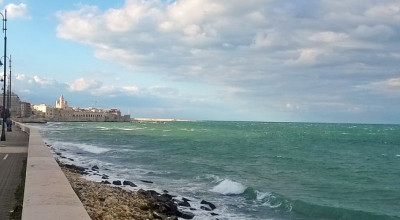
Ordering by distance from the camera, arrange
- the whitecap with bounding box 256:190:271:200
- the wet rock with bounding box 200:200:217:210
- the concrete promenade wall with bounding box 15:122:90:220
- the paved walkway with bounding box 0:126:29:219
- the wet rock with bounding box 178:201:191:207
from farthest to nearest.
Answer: the whitecap with bounding box 256:190:271:200
the wet rock with bounding box 200:200:217:210
the wet rock with bounding box 178:201:191:207
the paved walkway with bounding box 0:126:29:219
the concrete promenade wall with bounding box 15:122:90:220

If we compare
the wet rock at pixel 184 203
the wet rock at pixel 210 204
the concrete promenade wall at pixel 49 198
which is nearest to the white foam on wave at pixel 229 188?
the wet rock at pixel 210 204

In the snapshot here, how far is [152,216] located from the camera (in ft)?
36.6

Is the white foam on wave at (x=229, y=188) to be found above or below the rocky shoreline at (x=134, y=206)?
below

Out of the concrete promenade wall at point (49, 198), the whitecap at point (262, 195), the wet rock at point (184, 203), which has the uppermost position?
the concrete promenade wall at point (49, 198)

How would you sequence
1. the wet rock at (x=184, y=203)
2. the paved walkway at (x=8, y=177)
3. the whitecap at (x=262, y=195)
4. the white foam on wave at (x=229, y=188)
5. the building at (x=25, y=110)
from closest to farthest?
1. the paved walkway at (x=8, y=177)
2. the wet rock at (x=184, y=203)
3. the whitecap at (x=262, y=195)
4. the white foam on wave at (x=229, y=188)
5. the building at (x=25, y=110)

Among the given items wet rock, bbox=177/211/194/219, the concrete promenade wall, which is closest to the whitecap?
wet rock, bbox=177/211/194/219

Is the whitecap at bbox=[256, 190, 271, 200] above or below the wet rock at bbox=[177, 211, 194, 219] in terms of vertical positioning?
below

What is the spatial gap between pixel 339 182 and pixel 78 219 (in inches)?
754

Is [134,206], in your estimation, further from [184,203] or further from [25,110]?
[25,110]

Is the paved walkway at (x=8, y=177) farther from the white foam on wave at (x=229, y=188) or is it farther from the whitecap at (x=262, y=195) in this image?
the whitecap at (x=262, y=195)

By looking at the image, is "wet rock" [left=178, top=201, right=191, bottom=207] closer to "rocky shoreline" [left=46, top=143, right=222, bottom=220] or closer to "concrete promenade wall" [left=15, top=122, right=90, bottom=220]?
"rocky shoreline" [left=46, top=143, right=222, bottom=220]

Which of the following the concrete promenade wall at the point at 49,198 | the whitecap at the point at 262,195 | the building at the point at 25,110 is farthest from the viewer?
the building at the point at 25,110

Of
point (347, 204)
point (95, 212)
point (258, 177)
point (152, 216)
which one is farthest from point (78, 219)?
point (258, 177)

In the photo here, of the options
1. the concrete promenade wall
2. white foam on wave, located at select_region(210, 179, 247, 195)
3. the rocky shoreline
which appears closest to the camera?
the concrete promenade wall
